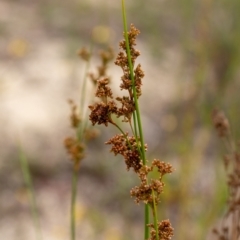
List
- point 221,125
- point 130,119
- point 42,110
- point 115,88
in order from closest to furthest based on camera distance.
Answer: point 130,119
point 221,125
point 42,110
point 115,88

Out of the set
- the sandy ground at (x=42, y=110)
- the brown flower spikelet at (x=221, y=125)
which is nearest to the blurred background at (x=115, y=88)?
the sandy ground at (x=42, y=110)

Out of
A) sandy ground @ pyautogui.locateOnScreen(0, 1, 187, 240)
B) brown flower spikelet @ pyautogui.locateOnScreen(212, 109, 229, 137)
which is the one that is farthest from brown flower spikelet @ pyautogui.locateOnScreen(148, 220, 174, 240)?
sandy ground @ pyautogui.locateOnScreen(0, 1, 187, 240)

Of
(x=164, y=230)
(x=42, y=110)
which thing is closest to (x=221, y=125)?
(x=164, y=230)

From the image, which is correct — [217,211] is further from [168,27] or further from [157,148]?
[168,27]

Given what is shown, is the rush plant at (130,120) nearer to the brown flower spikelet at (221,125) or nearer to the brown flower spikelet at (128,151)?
the brown flower spikelet at (128,151)

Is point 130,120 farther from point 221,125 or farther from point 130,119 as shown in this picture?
point 221,125

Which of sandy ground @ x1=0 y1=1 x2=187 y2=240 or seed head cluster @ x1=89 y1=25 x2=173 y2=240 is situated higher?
sandy ground @ x1=0 y1=1 x2=187 y2=240

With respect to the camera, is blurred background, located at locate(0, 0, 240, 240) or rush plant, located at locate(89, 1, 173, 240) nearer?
rush plant, located at locate(89, 1, 173, 240)

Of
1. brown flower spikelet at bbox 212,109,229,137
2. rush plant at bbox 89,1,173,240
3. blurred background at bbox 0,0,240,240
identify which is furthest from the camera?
blurred background at bbox 0,0,240,240

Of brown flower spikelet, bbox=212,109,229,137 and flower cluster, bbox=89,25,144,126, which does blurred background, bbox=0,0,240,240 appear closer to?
brown flower spikelet, bbox=212,109,229,137
